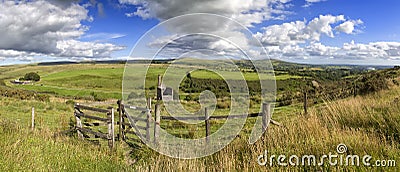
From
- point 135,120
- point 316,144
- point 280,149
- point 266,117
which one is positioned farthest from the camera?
point 135,120

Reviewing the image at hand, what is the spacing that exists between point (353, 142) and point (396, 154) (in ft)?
2.38

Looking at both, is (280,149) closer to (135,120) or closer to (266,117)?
(266,117)

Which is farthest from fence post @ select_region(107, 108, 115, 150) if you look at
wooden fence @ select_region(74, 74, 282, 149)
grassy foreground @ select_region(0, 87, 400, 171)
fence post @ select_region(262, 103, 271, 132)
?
fence post @ select_region(262, 103, 271, 132)

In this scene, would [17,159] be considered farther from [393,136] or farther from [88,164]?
[393,136]

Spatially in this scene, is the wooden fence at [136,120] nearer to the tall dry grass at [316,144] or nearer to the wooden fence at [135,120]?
the wooden fence at [135,120]

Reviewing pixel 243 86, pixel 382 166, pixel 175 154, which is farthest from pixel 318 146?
pixel 175 154

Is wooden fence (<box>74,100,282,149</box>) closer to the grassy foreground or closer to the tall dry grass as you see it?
the tall dry grass

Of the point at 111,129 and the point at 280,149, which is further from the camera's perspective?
the point at 111,129

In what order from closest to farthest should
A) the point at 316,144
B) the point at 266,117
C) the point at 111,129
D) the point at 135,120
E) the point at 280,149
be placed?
1. the point at 316,144
2. the point at 280,149
3. the point at 266,117
4. the point at 111,129
5. the point at 135,120

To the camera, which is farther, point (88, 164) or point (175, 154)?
point (175, 154)

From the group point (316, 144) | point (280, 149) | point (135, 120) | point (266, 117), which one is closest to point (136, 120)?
point (135, 120)

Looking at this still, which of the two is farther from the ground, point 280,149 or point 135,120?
point 280,149

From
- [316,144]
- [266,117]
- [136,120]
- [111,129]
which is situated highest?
[316,144]

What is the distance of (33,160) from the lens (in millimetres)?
5652
